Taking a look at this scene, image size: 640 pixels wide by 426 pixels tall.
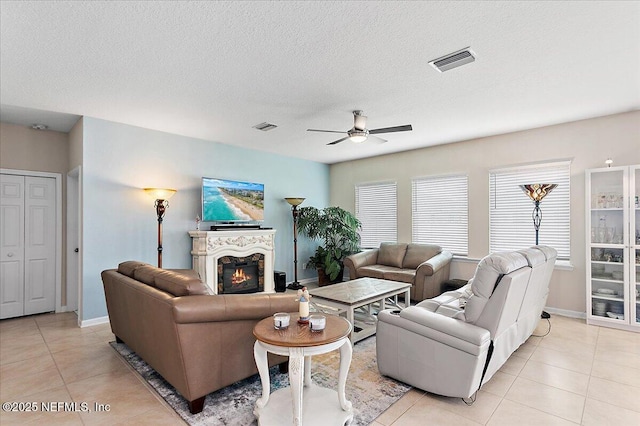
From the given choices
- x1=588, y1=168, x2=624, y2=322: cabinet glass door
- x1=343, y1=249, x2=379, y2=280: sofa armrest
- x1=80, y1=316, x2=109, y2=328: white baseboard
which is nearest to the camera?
x1=588, y1=168, x2=624, y2=322: cabinet glass door

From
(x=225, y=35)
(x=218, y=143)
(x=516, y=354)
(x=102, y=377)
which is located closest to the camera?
(x=225, y=35)

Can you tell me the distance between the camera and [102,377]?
2.79 meters

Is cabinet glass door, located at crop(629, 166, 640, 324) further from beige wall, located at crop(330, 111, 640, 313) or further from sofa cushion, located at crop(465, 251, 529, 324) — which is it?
sofa cushion, located at crop(465, 251, 529, 324)

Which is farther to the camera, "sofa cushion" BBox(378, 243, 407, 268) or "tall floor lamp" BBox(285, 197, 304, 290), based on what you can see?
"tall floor lamp" BBox(285, 197, 304, 290)

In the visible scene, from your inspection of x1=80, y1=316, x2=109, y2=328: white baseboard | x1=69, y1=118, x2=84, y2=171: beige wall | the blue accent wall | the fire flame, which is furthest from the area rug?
x1=69, y1=118, x2=84, y2=171: beige wall

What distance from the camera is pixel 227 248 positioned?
205 inches

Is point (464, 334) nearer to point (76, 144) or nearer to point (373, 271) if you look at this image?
point (373, 271)

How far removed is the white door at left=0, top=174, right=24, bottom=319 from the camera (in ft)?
14.5

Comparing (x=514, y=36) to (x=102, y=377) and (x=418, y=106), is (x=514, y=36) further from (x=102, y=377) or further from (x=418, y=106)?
(x=102, y=377)

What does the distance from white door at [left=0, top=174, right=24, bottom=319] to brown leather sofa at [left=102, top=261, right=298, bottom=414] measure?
316cm

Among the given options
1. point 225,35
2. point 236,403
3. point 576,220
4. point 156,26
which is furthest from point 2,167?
point 576,220

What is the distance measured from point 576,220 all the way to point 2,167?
7.96m

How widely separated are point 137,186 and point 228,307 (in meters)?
3.24

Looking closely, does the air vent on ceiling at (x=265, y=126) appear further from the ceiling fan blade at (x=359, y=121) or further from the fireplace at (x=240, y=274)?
the fireplace at (x=240, y=274)
